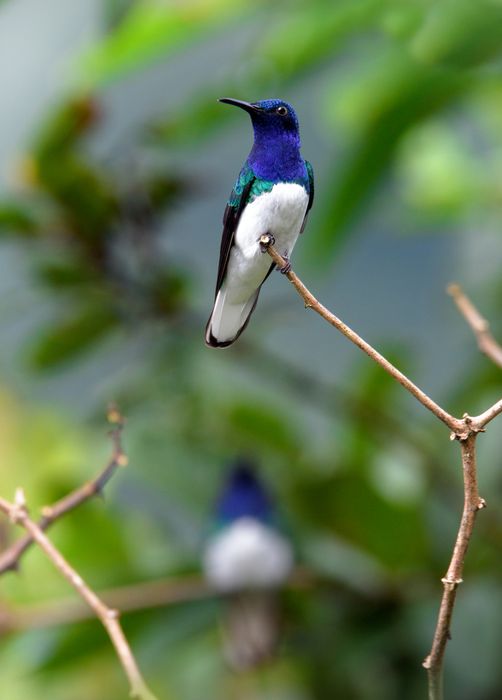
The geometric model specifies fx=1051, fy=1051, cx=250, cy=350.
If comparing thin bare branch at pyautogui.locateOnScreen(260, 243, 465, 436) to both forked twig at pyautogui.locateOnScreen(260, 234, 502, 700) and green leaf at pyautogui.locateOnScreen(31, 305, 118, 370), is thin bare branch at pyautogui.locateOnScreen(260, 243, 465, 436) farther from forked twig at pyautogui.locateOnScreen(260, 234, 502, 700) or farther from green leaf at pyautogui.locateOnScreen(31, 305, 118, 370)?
green leaf at pyautogui.locateOnScreen(31, 305, 118, 370)

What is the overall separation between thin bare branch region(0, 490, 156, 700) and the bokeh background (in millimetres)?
462

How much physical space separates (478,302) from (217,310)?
1197mm

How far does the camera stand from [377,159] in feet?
3.41

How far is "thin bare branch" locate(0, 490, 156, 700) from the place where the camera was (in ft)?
1.44

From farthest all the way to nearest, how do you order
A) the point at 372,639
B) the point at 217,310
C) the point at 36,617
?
the point at 372,639 < the point at 36,617 < the point at 217,310

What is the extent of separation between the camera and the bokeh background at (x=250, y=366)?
104cm

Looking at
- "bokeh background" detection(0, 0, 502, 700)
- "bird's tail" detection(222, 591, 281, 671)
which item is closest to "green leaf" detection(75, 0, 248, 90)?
"bokeh background" detection(0, 0, 502, 700)

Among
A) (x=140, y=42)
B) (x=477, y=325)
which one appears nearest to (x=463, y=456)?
(x=477, y=325)

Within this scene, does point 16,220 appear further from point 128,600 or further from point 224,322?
point 224,322

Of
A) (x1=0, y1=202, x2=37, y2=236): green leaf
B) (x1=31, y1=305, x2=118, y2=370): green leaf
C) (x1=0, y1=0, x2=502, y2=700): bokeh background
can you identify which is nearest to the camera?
(x1=0, y1=0, x2=502, y2=700): bokeh background

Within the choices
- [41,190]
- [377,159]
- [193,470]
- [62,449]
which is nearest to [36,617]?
[193,470]

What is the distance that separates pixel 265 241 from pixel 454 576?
0.15 m

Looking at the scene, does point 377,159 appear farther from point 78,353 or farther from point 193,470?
point 193,470

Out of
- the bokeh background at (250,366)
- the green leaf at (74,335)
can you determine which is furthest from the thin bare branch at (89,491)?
the green leaf at (74,335)
